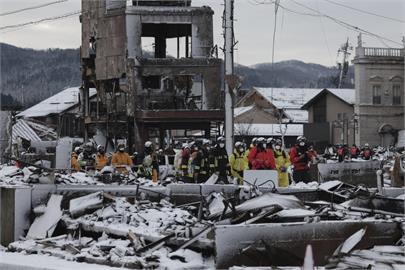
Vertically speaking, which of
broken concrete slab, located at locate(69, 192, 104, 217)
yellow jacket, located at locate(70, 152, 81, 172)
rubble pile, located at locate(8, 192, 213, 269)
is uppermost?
yellow jacket, located at locate(70, 152, 81, 172)

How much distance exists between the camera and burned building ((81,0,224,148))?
45181mm

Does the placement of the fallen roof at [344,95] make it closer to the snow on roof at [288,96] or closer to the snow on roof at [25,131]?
the snow on roof at [288,96]

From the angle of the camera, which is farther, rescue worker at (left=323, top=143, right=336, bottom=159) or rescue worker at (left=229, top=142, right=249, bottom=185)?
rescue worker at (left=323, top=143, right=336, bottom=159)

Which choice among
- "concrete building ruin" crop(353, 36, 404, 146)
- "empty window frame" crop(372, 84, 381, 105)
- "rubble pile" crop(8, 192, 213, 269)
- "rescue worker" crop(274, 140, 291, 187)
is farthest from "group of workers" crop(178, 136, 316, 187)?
"empty window frame" crop(372, 84, 381, 105)

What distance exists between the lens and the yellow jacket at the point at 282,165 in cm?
2123

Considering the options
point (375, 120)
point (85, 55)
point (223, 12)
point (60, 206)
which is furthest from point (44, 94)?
point (60, 206)

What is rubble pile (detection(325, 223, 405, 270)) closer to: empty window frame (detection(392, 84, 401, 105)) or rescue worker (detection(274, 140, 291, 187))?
rescue worker (detection(274, 140, 291, 187))

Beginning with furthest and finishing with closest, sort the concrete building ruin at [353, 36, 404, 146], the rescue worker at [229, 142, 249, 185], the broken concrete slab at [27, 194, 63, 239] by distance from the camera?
1. the concrete building ruin at [353, 36, 404, 146]
2. the rescue worker at [229, 142, 249, 185]
3. the broken concrete slab at [27, 194, 63, 239]

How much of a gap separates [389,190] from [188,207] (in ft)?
13.4

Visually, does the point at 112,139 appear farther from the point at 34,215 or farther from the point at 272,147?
the point at 34,215

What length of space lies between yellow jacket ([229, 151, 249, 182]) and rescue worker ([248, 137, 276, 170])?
432 millimetres

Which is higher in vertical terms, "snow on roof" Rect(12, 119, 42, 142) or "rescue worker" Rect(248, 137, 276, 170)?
"snow on roof" Rect(12, 119, 42, 142)

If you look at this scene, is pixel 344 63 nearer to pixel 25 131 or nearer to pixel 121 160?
pixel 25 131

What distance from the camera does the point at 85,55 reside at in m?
50.1
